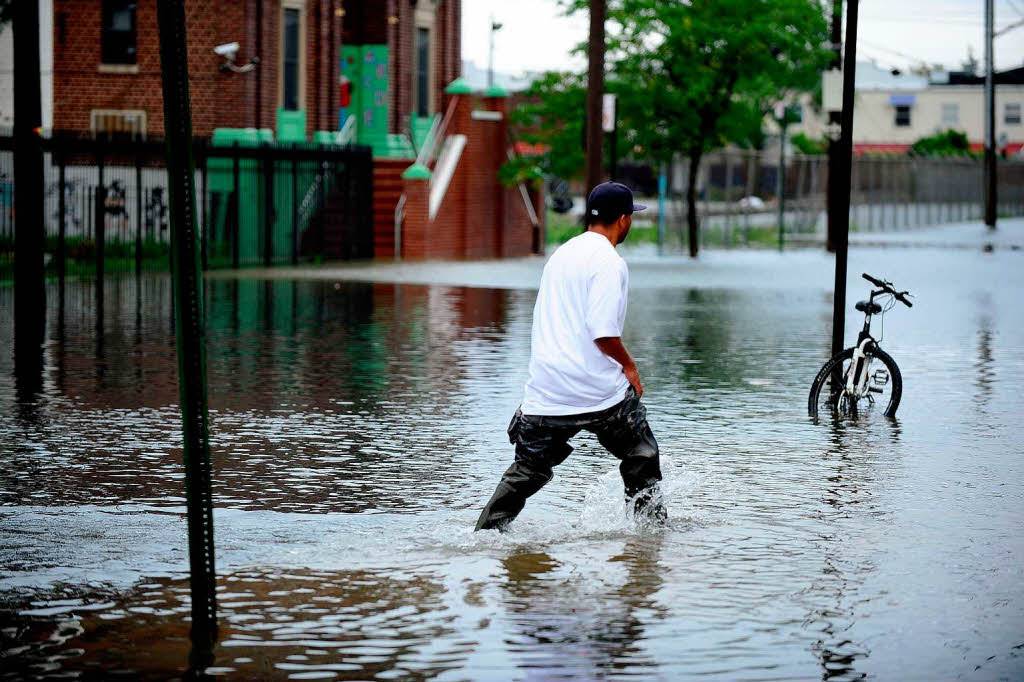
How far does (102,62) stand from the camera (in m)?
36.9

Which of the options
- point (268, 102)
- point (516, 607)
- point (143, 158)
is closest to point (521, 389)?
point (516, 607)

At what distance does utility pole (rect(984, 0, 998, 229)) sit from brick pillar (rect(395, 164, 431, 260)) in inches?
862

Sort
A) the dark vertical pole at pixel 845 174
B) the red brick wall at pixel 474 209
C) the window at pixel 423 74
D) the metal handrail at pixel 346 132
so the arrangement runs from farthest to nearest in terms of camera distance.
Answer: the window at pixel 423 74, the metal handrail at pixel 346 132, the red brick wall at pixel 474 209, the dark vertical pole at pixel 845 174

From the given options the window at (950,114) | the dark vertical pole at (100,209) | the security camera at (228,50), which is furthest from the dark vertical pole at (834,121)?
the window at (950,114)

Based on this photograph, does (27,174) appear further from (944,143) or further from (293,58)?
(944,143)

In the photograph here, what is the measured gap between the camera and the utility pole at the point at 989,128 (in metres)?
53.5

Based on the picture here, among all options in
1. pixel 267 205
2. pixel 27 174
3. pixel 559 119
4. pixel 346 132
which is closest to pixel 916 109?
pixel 559 119

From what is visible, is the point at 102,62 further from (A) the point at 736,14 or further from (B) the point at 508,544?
(B) the point at 508,544

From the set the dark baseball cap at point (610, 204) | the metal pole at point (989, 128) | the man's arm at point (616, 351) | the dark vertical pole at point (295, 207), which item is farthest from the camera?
the metal pole at point (989, 128)

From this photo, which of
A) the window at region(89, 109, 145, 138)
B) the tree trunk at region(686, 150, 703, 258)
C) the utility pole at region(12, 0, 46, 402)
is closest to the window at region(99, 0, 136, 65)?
the window at region(89, 109, 145, 138)

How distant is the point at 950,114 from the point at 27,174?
93.8 metres

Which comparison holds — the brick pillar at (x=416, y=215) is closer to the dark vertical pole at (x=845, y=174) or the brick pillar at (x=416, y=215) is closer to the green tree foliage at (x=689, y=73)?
the green tree foliage at (x=689, y=73)

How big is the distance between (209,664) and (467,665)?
861 mm

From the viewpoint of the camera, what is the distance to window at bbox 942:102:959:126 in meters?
105
